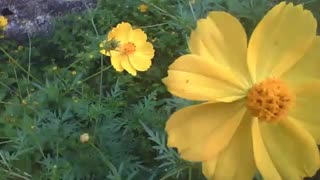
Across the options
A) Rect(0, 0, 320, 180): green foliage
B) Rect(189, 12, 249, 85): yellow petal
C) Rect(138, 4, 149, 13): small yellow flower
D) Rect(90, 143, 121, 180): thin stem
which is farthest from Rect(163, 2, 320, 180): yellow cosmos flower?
Rect(138, 4, 149, 13): small yellow flower

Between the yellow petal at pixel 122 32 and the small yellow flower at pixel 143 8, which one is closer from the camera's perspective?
the yellow petal at pixel 122 32

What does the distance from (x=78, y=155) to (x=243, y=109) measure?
460mm

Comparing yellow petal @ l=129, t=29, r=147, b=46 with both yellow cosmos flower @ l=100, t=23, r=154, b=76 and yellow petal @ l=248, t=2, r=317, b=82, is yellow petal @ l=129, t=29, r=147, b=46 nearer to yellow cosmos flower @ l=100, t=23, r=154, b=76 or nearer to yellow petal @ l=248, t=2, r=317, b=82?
yellow cosmos flower @ l=100, t=23, r=154, b=76

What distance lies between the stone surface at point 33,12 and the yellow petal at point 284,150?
1.69 m

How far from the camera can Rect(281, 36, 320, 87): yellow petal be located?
3.29ft

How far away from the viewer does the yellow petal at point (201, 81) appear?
3.03 feet

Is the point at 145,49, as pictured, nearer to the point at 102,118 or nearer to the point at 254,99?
the point at 102,118

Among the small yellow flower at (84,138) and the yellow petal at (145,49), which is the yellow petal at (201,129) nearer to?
the small yellow flower at (84,138)

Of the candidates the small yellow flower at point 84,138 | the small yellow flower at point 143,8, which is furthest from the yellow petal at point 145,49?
the small yellow flower at point 84,138

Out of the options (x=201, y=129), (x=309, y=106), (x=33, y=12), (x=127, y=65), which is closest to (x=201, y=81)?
(x=201, y=129)

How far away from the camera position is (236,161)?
978mm

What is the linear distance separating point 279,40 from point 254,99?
92 millimetres

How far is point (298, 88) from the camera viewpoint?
1007 millimetres

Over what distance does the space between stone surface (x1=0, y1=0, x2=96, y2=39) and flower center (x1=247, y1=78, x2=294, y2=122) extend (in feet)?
5.54
